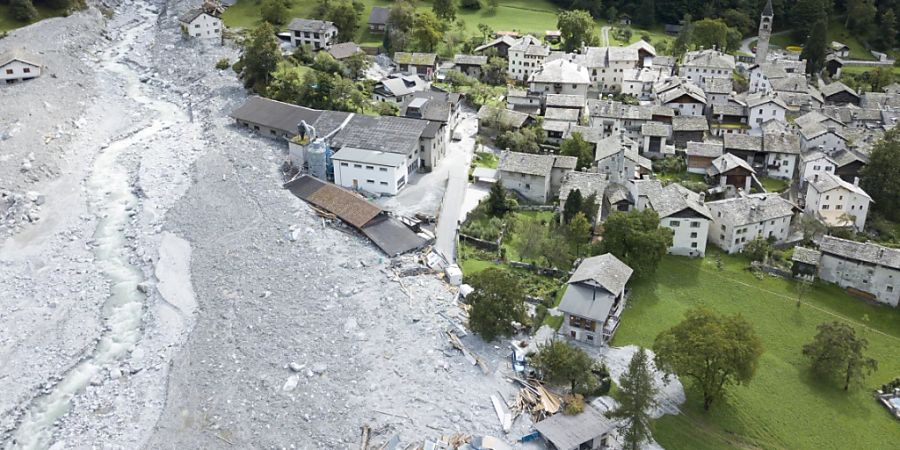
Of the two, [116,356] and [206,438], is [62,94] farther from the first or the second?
[206,438]

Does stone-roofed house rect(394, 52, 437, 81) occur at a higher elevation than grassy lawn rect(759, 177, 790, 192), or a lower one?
higher

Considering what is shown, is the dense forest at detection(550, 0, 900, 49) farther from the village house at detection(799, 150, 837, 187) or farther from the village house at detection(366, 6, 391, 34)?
the village house at detection(799, 150, 837, 187)

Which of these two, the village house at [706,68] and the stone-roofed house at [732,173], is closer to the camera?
the stone-roofed house at [732,173]

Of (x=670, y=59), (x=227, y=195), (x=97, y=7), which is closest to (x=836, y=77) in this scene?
(x=670, y=59)

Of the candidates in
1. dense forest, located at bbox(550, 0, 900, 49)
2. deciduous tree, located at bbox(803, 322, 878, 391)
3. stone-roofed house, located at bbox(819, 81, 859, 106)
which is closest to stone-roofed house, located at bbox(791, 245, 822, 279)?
deciduous tree, located at bbox(803, 322, 878, 391)

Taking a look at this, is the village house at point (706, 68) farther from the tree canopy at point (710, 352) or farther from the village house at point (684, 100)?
the tree canopy at point (710, 352)

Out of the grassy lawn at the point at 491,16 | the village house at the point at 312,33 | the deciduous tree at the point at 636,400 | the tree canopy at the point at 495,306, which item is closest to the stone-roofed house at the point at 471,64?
the grassy lawn at the point at 491,16
